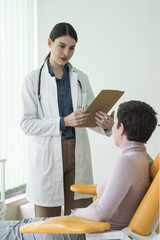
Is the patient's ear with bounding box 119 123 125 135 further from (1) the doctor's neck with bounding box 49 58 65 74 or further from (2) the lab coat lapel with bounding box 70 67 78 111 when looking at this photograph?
(1) the doctor's neck with bounding box 49 58 65 74

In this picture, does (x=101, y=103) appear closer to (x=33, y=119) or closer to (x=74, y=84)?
(x=74, y=84)

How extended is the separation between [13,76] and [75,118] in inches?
61.7

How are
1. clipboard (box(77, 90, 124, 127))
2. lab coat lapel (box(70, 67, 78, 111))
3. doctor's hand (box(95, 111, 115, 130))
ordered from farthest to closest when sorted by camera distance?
lab coat lapel (box(70, 67, 78, 111)) < doctor's hand (box(95, 111, 115, 130)) < clipboard (box(77, 90, 124, 127))

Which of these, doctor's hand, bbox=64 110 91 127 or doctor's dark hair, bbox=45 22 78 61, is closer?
doctor's hand, bbox=64 110 91 127

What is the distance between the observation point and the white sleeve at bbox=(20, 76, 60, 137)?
6.35 feet

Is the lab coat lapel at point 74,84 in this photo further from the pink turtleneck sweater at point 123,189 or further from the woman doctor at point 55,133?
the pink turtleneck sweater at point 123,189

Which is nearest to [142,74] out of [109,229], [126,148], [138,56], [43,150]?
[138,56]

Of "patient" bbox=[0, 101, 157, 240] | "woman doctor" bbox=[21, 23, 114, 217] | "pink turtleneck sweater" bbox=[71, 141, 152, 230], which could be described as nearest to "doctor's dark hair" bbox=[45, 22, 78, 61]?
"woman doctor" bbox=[21, 23, 114, 217]

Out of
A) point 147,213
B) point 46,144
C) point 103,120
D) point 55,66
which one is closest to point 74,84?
point 55,66

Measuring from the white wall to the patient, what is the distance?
1628 mm

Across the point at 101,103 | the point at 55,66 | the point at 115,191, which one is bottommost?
the point at 115,191

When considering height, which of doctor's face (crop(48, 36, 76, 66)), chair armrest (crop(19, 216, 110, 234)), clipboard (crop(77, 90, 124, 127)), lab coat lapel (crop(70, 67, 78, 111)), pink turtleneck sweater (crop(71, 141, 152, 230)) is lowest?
chair armrest (crop(19, 216, 110, 234))

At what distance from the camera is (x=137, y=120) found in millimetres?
1376

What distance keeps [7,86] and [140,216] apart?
2.22m
